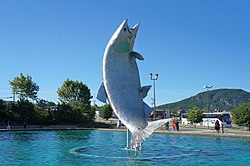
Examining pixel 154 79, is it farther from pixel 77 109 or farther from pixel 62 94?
pixel 62 94

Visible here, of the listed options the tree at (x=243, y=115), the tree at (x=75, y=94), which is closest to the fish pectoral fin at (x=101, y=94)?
the tree at (x=243, y=115)

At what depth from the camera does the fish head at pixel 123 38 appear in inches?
451

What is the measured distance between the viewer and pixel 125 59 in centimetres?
1181

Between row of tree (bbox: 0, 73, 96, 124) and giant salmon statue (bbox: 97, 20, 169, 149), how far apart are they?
3448 cm

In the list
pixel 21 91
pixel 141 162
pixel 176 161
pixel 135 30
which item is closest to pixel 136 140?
pixel 141 162

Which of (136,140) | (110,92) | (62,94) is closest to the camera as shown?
(136,140)

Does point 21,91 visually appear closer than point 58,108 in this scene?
No

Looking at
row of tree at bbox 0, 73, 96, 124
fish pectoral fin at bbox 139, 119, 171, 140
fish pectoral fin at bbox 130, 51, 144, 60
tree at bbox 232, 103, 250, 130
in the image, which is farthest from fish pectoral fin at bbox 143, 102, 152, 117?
row of tree at bbox 0, 73, 96, 124

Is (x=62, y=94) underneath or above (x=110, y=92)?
above

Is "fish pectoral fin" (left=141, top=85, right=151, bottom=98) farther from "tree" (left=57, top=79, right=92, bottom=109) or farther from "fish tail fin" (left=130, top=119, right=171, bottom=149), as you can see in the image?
"tree" (left=57, top=79, right=92, bottom=109)

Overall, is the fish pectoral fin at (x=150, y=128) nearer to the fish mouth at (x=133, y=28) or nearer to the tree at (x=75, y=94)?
the fish mouth at (x=133, y=28)

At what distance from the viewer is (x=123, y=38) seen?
11.5 metres

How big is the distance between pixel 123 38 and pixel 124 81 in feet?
5.53

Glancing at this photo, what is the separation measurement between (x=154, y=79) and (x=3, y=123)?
23059 millimetres
